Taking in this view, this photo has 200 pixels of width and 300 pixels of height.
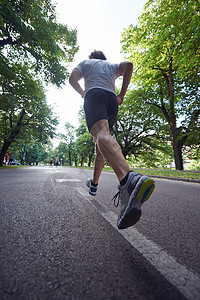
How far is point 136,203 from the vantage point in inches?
44.1

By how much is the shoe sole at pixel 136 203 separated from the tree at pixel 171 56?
915 centimetres

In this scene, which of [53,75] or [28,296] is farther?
[53,75]

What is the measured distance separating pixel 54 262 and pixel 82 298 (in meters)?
0.31

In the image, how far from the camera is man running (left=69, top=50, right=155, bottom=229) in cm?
113

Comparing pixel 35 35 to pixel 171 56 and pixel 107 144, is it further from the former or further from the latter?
pixel 107 144

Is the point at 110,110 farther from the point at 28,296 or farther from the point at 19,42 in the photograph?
the point at 19,42

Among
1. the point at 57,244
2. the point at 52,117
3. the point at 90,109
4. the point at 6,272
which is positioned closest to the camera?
the point at 6,272

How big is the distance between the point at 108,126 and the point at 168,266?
129 cm

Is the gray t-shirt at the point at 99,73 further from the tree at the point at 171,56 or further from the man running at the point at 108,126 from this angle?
the tree at the point at 171,56

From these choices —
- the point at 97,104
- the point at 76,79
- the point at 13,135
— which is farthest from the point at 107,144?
the point at 13,135

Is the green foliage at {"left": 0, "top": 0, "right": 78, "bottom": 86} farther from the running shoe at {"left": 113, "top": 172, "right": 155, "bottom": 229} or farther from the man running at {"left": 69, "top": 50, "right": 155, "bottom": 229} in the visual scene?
the running shoe at {"left": 113, "top": 172, "right": 155, "bottom": 229}

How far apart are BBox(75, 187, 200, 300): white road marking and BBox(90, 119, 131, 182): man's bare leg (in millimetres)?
490

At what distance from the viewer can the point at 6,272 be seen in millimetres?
765

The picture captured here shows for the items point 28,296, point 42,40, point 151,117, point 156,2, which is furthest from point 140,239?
point 151,117
